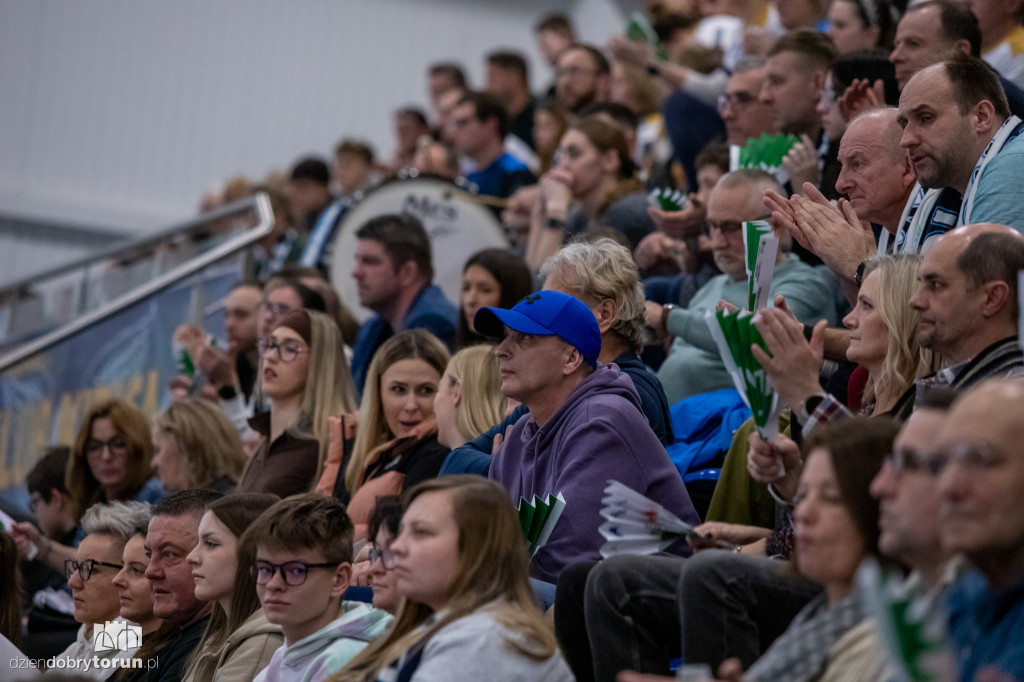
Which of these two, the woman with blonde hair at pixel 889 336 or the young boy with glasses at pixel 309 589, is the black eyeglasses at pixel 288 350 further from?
the woman with blonde hair at pixel 889 336

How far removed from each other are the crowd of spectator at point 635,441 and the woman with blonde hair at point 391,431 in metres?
0.01

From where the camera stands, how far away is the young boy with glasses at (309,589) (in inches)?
135

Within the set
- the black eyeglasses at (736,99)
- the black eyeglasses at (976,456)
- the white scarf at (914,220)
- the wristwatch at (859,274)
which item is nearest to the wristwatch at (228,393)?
the black eyeglasses at (736,99)

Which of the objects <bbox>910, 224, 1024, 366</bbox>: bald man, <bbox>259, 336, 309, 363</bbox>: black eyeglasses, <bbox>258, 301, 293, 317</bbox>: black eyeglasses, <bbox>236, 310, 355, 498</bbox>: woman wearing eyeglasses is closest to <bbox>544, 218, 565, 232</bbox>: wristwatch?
<bbox>258, 301, 293, 317</bbox>: black eyeglasses

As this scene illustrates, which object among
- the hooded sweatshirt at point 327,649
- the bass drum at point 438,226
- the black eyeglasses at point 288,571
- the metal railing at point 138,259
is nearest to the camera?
the hooded sweatshirt at point 327,649

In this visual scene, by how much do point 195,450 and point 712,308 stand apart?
2.25 m

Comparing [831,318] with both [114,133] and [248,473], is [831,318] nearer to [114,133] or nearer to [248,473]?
[248,473]

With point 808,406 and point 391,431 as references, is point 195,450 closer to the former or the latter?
point 391,431

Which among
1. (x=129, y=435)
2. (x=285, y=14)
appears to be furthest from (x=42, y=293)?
(x=285, y=14)

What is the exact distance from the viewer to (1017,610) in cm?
220

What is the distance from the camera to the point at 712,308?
4348 millimetres

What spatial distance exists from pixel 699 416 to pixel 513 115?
19.1 feet

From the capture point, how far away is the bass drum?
729 cm

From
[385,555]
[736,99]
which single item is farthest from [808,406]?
[736,99]
